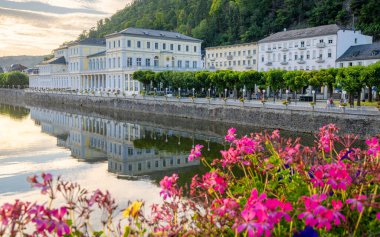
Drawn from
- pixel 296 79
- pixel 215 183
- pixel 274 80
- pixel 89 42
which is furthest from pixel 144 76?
pixel 215 183

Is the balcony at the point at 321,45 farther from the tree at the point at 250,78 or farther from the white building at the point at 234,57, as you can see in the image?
the tree at the point at 250,78

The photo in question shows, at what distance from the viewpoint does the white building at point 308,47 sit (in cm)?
6900

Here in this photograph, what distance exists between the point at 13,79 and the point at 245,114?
114m

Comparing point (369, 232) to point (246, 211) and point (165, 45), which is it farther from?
point (165, 45)

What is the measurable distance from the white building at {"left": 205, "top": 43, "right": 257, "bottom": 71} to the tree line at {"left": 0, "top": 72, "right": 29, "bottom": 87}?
69703 mm

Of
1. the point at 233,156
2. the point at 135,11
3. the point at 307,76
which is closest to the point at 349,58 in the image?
the point at 307,76

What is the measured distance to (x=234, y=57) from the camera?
96.1 m

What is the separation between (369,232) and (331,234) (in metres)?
0.55

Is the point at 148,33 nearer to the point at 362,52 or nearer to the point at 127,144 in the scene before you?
the point at 362,52

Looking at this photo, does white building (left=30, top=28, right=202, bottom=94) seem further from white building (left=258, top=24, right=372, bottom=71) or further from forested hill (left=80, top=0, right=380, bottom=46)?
forested hill (left=80, top=0, right=380, bottom=46)

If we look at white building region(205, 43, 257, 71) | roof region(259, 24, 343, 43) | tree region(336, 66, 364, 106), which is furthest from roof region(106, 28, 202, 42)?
tree region(336, 66, 364, 106)

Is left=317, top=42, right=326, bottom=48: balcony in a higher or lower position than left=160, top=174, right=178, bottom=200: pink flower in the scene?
higher

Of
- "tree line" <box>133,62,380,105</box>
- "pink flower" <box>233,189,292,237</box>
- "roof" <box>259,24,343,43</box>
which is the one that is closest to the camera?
"pink flower" <box>233,189,292,237</box>

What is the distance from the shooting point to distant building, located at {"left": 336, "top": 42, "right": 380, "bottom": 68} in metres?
60.2
